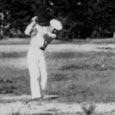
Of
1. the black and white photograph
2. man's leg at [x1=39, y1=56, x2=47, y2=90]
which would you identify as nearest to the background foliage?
the black and white photograph

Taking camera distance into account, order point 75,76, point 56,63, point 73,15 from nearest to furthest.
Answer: point 75,76 → point 56,63 → point 73,15

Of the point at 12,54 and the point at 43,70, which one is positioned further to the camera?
the point at 12,54

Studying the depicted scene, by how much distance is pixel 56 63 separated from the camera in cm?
2250

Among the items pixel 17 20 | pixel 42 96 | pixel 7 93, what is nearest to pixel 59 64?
pixel 7 93

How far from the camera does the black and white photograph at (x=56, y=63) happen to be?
35.9 feet

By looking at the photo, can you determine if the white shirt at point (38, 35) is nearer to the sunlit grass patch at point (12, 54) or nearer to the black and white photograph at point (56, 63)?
the black and white photograph at point (56, 63)

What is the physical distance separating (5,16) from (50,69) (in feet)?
73.6

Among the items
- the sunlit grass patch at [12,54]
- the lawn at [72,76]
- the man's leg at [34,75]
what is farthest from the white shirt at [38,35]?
the sunlit grass patch at [12,54]

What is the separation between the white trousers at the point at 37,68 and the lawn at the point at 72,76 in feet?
1.60

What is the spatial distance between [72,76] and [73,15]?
82.0 feet

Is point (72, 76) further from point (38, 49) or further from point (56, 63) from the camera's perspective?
point (38, 49)

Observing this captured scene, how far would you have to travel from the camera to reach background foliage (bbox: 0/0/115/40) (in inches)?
1645

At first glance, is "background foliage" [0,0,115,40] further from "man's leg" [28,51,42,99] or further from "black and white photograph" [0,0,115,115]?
"man's leg" [28,51,42,99]

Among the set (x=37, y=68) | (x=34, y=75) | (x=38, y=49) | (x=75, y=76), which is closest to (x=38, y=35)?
(x=38, y=49)
